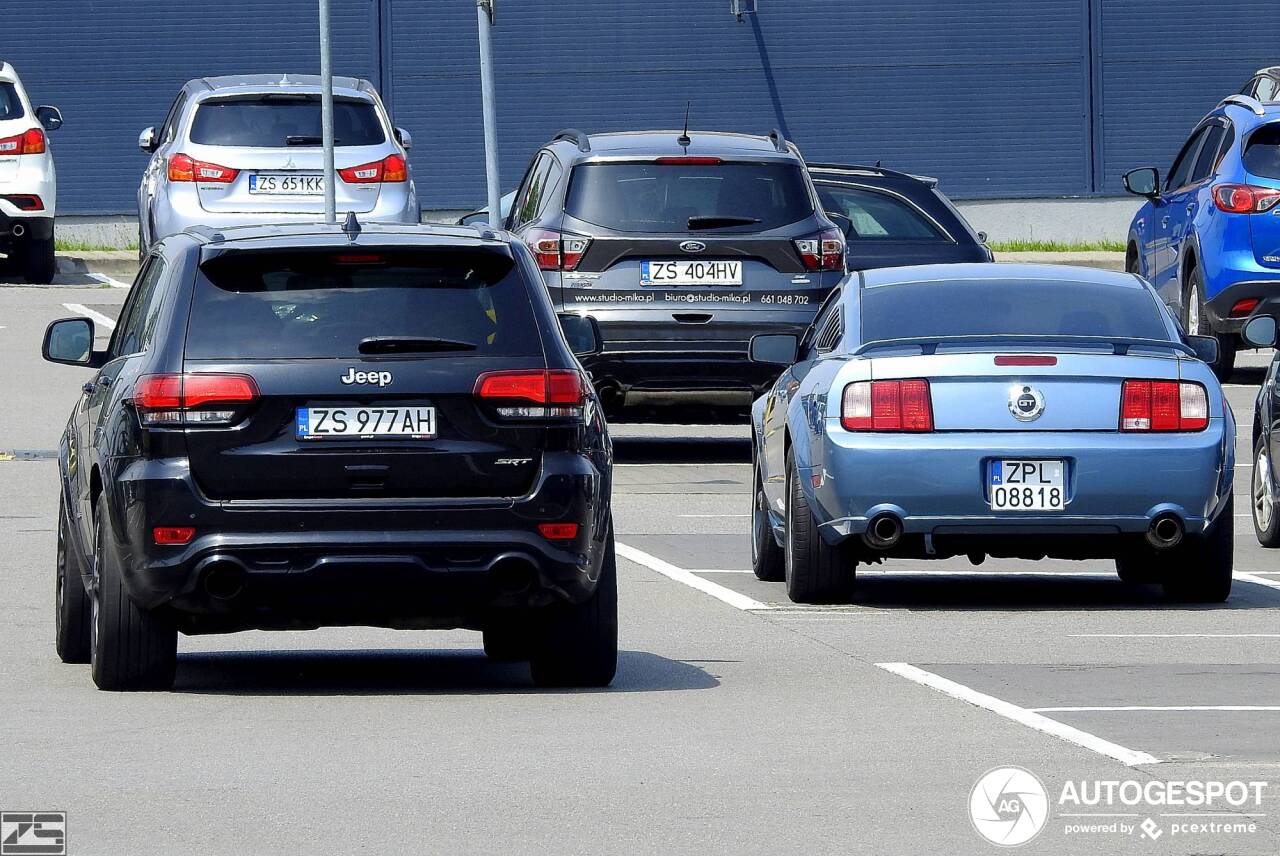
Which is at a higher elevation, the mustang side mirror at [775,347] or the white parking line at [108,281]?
the mustang side mirror at [775,347]

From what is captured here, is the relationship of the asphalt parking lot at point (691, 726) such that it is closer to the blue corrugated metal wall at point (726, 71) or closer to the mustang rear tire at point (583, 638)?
the mustang rear tire at point (583, 638)

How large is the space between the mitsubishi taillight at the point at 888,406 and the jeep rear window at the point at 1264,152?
36.4 feet

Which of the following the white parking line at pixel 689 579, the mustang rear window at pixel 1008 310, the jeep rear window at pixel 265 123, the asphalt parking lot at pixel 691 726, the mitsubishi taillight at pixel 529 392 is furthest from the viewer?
the jeep rear window at pixel 265 123

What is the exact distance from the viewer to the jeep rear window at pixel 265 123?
23.4m

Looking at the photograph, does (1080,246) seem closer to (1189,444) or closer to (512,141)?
(512,141)

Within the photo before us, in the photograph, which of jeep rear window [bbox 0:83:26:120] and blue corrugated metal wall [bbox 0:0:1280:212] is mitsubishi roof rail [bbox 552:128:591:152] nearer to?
jeep rear window [bbox 0:83:26:120]

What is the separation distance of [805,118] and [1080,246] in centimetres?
404

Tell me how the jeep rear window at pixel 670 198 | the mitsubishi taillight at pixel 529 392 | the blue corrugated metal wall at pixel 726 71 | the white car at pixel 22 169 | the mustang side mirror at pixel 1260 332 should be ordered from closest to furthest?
the mitsubishi taillight at pixel 529 392 → the mustang side mirror at pixel 1260 332 → the jeep rear window at pixel 670 198 → the white car at pixel 22 169 → the blue corrugated metal wall at pixel 726 71

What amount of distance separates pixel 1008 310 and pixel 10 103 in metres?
17.7

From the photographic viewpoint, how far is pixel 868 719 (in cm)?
860

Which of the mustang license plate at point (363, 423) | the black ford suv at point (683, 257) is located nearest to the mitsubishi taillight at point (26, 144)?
the black ford suv at point (683, 257)

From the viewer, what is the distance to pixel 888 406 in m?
11.3

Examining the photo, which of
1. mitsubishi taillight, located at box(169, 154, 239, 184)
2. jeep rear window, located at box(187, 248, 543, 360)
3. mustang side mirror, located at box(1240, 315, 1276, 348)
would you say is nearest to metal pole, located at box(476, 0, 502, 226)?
mitsubishi taillight, located at box(169, 154, 239, 184)

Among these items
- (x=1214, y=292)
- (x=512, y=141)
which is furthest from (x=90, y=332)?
(x=512, y=141)
